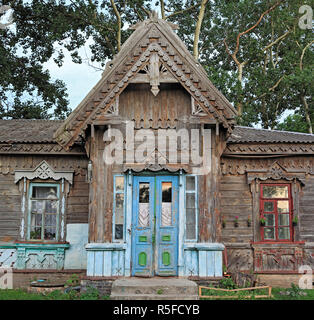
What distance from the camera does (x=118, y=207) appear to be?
9.43 m

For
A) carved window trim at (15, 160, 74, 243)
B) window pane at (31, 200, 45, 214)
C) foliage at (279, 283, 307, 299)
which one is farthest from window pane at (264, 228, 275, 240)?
window pane at (31, 200, 45, 214)

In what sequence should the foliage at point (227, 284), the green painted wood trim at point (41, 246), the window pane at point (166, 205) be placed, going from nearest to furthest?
the foliage at point (227, 284)
the window pane at point (166, 205)
the green painted wood trim at point (41, 246)

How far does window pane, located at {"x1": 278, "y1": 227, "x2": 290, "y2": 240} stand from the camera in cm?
1094

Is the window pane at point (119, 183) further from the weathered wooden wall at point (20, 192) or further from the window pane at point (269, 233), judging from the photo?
the window pane at point (269, 233)

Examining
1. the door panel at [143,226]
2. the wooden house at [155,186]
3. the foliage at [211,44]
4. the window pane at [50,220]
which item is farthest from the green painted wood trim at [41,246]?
the foliage at [211,44]

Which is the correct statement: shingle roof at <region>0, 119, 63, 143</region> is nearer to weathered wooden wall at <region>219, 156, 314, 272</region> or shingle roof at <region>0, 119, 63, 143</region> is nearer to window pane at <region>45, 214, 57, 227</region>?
window pane at <region>45, 214, 57, 227</region>

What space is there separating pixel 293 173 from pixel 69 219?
21.4 ft

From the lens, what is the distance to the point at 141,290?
811cm

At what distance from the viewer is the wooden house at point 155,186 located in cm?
916

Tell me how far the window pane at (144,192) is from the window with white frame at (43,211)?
9.48ft

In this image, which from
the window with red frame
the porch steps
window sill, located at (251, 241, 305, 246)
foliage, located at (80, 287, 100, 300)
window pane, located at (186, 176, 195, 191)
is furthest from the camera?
the window with red frame

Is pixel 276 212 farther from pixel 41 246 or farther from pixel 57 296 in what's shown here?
pixel 41 246

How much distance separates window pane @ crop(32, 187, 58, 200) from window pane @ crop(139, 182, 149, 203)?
2.97 metres

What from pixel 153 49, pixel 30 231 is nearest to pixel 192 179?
pixel 153 49
